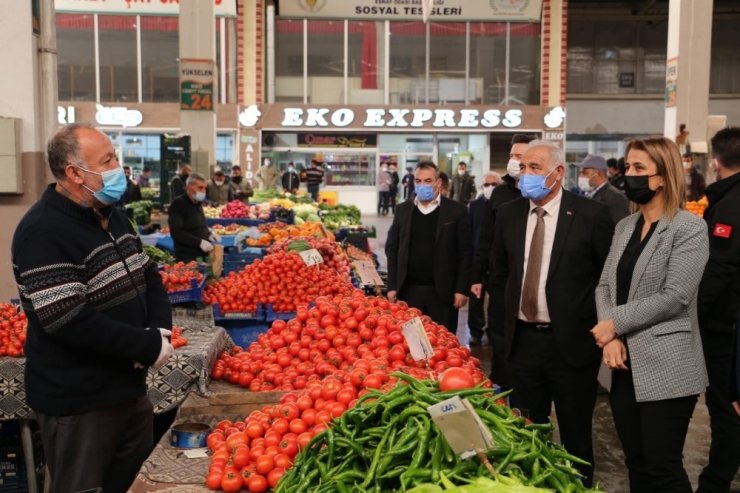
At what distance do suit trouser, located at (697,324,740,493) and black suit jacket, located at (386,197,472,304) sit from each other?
225 cm

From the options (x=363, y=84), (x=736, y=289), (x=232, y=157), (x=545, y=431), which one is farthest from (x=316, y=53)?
(x=545, y=431)

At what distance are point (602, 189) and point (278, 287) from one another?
292 centimetres

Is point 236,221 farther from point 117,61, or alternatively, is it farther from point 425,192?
point 117,61

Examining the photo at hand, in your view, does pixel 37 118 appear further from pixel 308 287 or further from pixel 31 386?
pixel 31 386

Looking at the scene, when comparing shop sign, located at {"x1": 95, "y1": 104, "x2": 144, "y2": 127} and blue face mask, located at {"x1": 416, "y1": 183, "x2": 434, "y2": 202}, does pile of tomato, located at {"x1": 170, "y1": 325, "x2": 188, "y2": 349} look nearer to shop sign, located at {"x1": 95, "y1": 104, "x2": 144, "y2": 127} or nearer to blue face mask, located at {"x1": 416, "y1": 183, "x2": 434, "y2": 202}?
blue face mask, located at {"x1": 416, "y1": 183, "x2": 434, "y2": 202}

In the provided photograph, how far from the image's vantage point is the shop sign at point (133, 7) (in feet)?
93.5

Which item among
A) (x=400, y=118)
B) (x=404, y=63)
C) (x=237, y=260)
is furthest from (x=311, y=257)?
(x=404, y=63)

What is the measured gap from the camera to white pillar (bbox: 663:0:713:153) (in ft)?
51.9

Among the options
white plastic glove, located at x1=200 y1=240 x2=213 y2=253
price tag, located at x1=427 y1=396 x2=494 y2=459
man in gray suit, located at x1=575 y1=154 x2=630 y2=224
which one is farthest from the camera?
white plastic glove, located at x1=200 y1=240 x2=213 y2=253

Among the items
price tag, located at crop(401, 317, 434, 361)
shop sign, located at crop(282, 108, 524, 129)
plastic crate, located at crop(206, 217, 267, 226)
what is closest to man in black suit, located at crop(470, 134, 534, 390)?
price tag, located at crop(401, 317, 434, 361)

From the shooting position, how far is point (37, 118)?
21.4 feet

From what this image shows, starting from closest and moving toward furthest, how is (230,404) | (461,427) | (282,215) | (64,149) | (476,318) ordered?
(461,427), (64,149), (230,404), (476,318), (282,215)

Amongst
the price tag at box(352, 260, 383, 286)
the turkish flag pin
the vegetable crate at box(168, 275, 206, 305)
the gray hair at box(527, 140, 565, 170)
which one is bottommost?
the vegetable crate at box(168, 275, 206, 305)

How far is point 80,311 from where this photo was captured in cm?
329
